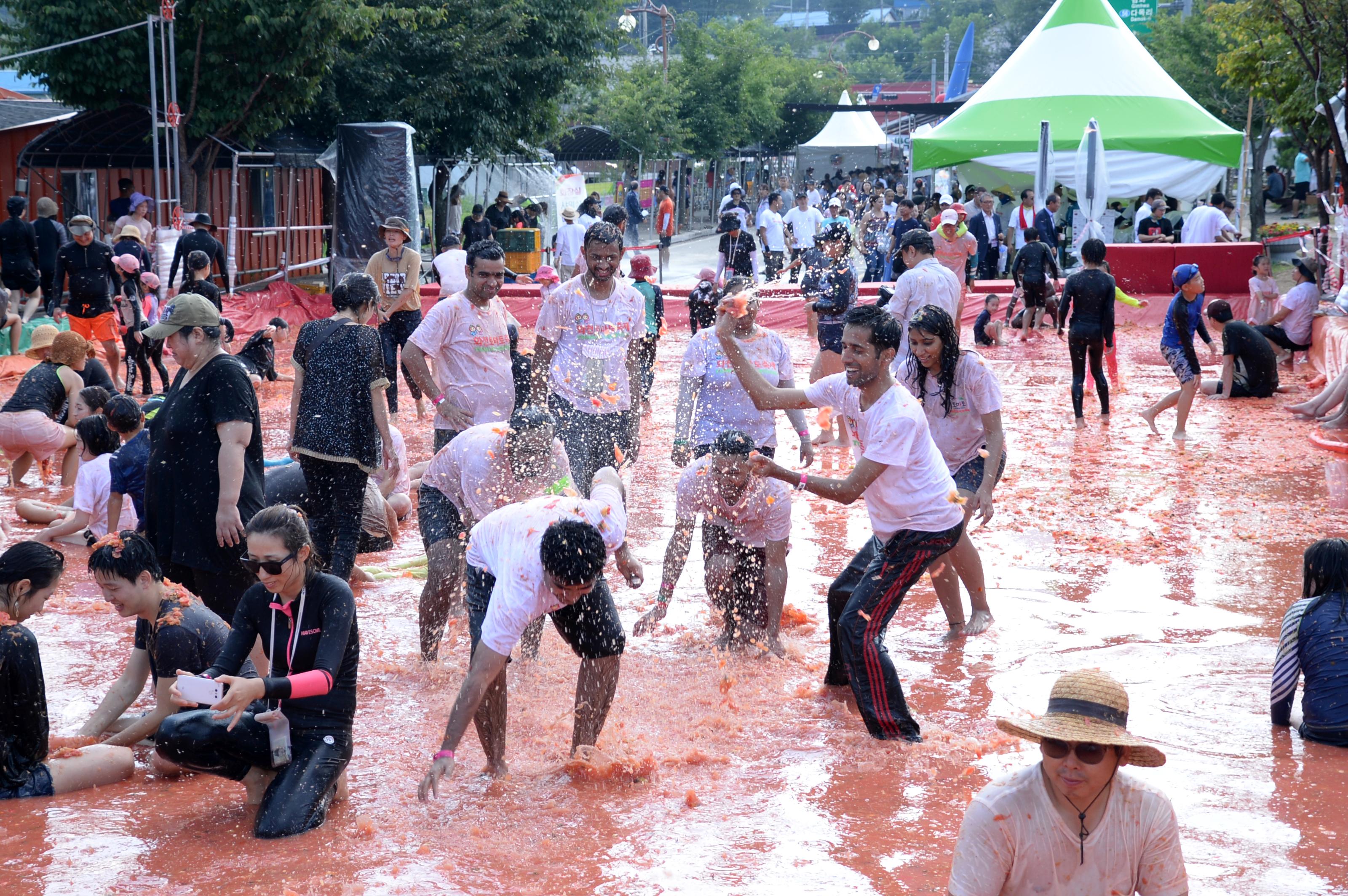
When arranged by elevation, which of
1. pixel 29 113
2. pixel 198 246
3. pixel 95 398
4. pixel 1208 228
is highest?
→ pixel 29 113

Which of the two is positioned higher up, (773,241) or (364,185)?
(364,185)

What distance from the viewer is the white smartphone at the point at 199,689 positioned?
4.55 meters

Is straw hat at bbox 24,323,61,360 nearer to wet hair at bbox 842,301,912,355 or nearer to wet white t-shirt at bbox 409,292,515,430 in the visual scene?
wet white t-shirt at bbox 409,292,515,430

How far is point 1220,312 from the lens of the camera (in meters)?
14.4

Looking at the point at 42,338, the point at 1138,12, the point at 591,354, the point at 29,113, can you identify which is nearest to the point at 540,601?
the point at 591,354

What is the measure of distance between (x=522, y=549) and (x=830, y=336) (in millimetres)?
7676

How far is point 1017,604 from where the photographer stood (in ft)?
25.6

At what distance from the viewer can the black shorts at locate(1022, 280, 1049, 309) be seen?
18.8m

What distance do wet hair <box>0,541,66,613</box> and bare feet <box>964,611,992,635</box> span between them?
14.7 ft

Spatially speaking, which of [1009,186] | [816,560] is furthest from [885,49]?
[816,560]

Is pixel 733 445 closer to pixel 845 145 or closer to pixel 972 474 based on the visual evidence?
pixel 972 474

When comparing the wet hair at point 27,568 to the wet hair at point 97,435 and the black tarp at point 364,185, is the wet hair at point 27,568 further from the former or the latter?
the black tarp at point 364,185

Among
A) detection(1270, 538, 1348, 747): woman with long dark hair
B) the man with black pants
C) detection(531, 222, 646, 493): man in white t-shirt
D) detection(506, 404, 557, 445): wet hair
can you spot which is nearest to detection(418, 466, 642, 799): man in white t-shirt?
detection(506, 404, 557, 445): wet hair

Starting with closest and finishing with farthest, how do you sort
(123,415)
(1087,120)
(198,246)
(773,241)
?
1. (123,415)
2. (198,246)
3. (773,241)
4. (1087,120)
